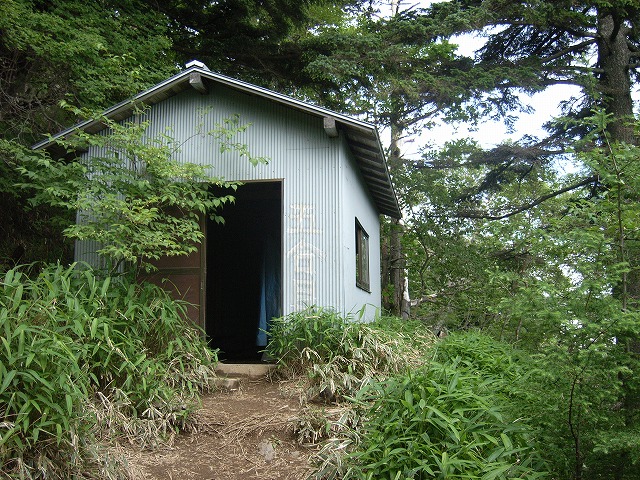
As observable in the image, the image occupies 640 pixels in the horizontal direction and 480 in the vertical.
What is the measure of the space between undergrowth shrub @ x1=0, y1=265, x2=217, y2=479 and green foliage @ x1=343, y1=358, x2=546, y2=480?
79.5 inches

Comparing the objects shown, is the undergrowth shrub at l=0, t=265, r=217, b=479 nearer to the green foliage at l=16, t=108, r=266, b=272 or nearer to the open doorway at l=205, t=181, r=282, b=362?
the green foliage at l=16, t=108, r=266, b=272

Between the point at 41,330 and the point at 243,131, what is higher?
the point at 243,131

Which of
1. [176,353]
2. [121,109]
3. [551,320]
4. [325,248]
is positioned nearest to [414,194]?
[325,248]

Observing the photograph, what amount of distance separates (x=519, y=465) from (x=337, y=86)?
11583mm

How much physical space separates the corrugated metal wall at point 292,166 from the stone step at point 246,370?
33.7 inches

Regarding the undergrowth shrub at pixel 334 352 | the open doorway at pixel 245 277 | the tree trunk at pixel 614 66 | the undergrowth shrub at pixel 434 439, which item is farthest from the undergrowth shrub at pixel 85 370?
the tree trunk at pixel 614 66

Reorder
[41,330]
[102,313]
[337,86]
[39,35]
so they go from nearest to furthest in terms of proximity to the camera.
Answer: [41,330], [102,313], [39,35], [337,86]

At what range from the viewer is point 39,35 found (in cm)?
830

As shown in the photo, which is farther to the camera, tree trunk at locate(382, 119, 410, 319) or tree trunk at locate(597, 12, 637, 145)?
tree trunk at locate(382, 119, 410, 319)

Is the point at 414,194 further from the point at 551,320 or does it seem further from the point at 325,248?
the point at 551,320

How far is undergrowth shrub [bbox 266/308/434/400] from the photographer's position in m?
5.72

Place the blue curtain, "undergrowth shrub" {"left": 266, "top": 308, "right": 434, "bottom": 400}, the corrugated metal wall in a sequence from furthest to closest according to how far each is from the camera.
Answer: the blue curtain → the corrugated metal wall → "undergrowth shrub" {"left": 266, "top": 308, "right": 434, "bottom": 400}

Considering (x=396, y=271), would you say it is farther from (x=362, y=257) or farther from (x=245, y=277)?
(x=362, y=257)

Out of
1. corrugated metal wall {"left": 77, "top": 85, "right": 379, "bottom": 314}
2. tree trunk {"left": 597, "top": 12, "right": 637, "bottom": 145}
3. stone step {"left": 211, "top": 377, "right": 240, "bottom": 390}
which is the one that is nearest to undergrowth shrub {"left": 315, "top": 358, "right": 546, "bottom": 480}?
stone step {"left": 211, "top": 377, "right": 240, "bottom": 390}
